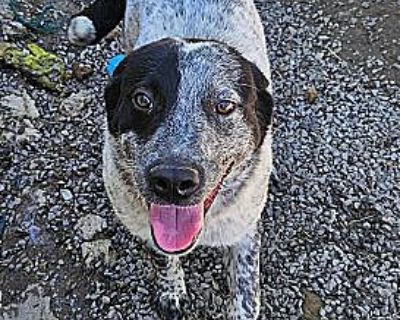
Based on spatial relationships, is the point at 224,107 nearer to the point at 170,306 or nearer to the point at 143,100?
the point at 143,100

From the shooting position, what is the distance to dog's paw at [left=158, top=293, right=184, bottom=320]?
404cm

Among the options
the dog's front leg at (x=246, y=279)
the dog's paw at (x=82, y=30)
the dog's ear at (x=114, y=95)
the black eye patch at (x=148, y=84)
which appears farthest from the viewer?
the dog's paw at (x=82, y=30)

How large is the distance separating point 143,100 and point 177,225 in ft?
1.75

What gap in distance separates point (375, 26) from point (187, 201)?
2.99m

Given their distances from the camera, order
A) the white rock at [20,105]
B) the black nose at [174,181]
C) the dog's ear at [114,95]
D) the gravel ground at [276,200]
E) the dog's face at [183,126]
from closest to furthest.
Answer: the black nose at [174,181]
the dog's face at [183,126]
the dog's ear at [114,95]
the gravel ground at [276,200]
the white rock at [20,105]

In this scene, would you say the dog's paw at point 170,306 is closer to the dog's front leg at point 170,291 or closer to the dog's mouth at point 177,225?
the dog's front leg at point 170,291

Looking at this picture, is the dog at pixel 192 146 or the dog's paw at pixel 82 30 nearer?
the dog at pixel 192 146

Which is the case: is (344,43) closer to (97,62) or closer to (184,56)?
(97,62)

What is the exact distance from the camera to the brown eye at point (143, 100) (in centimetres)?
331

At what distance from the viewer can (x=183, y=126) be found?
3.23 metres

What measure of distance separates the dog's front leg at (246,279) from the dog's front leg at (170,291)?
0.28m

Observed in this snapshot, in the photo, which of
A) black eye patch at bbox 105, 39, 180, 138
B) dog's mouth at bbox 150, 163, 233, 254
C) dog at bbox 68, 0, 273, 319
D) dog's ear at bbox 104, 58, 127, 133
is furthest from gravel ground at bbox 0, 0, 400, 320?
black eye patch at bbox 105, 39, 180, 138

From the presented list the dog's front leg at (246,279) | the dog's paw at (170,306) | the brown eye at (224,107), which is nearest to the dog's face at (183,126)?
the brown eye at (224,107)

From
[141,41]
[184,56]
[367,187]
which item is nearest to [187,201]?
[184,56]
